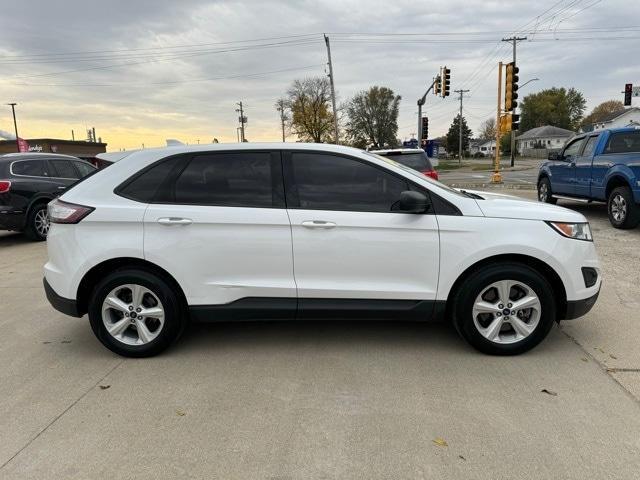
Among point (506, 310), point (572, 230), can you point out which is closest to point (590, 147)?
point (572, 230)

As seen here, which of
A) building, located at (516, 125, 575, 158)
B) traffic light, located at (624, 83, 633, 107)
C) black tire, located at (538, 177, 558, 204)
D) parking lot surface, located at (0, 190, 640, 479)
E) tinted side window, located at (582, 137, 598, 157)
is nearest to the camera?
parking lot surface, located at (0, 190, 640, 479)

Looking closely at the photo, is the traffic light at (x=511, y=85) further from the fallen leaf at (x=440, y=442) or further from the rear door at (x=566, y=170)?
the fallen leaf at (x=440, y=442)

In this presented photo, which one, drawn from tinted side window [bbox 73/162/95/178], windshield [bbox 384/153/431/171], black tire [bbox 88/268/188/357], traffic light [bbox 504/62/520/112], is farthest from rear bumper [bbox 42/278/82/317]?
→ traffic light [bbox 504/62/520/112]

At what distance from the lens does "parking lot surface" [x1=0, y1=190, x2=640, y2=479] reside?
2.59 meters

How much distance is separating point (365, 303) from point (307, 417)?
1.06 metres

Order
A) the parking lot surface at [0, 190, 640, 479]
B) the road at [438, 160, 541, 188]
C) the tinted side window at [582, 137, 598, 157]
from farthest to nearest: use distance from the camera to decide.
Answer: the road at [438, 160, 541, 188] → the tinted side window at [582, 137, 598, 157] → the parking lot surface at [0, 190, 640, 479]

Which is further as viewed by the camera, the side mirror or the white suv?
the white suv

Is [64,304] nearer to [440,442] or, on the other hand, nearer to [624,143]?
[440,442]

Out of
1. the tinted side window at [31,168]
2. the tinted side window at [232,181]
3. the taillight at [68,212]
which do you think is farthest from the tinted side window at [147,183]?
the tinted side window at [31,168]

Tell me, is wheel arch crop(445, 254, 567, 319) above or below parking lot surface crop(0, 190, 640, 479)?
above

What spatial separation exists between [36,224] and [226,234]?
24.7 feet

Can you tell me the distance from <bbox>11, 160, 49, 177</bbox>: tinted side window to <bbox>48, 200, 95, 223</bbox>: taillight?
21.7 feet

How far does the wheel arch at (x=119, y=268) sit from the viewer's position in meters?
3.84

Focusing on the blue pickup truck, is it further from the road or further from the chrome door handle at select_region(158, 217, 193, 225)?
the road
